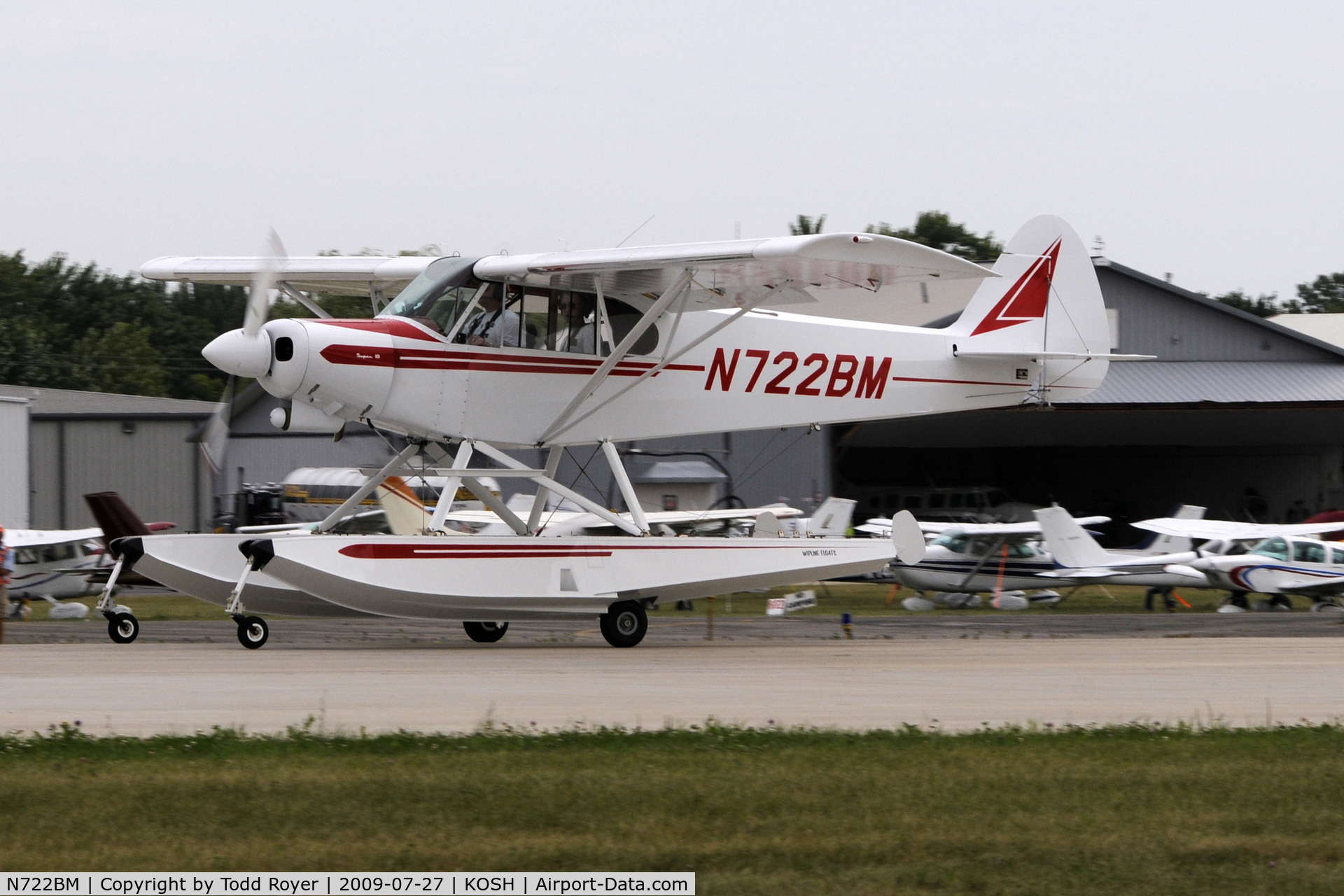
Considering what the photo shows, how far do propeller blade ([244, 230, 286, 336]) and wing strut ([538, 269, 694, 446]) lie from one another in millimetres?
3088

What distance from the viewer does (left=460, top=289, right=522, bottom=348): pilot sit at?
1452 centimetres

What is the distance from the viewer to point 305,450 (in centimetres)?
4016

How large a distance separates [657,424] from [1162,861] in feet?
35.3

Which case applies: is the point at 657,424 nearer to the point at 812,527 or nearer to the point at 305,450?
the point at 812,527

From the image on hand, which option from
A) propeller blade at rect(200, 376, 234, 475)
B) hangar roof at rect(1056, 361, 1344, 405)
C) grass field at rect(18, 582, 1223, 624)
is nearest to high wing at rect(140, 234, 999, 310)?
propeller blade at rect(200, 376, 234, 475)

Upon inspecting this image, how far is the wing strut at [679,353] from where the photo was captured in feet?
48.1

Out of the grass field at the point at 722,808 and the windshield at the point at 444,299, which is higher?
the windshield at the point at 444,299

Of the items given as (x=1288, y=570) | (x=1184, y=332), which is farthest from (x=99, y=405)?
(x=1288, y=570)

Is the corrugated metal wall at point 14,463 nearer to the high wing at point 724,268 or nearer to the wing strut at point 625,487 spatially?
the high wing at point 724,268

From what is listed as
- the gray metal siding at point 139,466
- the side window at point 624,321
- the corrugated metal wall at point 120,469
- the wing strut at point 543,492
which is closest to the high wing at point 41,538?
the wing strut at point 543,492

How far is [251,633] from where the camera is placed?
13.9 m

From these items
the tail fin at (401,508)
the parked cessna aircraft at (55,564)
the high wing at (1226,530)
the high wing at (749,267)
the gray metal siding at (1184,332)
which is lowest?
the parked cessna aircraft at (55,564)

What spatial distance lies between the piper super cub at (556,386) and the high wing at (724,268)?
0.03m

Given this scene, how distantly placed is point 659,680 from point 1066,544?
15.0 metres
